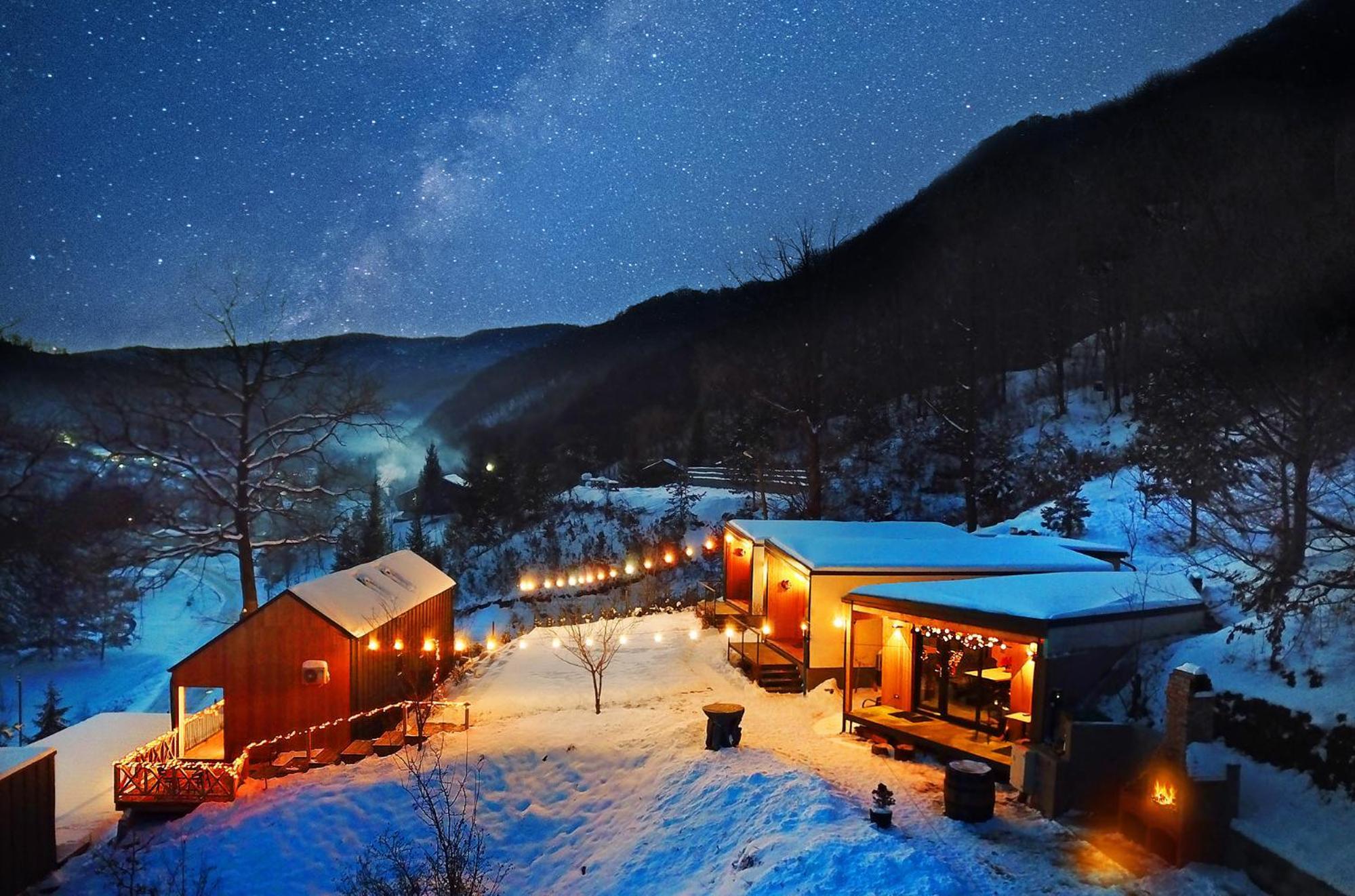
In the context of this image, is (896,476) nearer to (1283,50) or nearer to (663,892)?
(663,892)

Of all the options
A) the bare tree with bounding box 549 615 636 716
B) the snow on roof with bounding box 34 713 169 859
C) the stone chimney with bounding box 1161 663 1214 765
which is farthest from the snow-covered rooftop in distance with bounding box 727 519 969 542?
the snow on roof with bounding box 34 713 169 859

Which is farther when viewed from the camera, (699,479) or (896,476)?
(699,479)

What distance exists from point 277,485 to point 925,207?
76.6 meters

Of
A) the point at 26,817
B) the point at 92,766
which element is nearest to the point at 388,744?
the point at 26,817

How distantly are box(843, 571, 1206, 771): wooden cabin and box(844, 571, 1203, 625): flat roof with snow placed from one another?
2 cm

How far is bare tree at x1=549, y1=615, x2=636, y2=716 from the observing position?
1950 centimetres

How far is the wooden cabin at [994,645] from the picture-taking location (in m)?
12.0

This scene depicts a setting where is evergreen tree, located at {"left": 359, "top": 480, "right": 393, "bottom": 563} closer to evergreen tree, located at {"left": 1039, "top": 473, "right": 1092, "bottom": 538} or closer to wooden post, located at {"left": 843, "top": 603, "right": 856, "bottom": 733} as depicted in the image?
wooden post, located at {"left": 843, "top": 603, "right": 856, "bottom": 733}

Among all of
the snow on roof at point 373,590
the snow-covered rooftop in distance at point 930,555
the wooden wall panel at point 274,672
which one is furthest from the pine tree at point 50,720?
the snow-covered rooftop in distance at point 930,555

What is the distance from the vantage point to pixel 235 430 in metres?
24.9

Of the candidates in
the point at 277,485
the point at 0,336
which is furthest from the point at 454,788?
the point at 0,336

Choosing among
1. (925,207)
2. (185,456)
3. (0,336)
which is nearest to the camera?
(185,456)

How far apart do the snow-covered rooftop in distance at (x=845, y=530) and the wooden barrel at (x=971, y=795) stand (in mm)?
9427

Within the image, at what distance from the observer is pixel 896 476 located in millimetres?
35875
